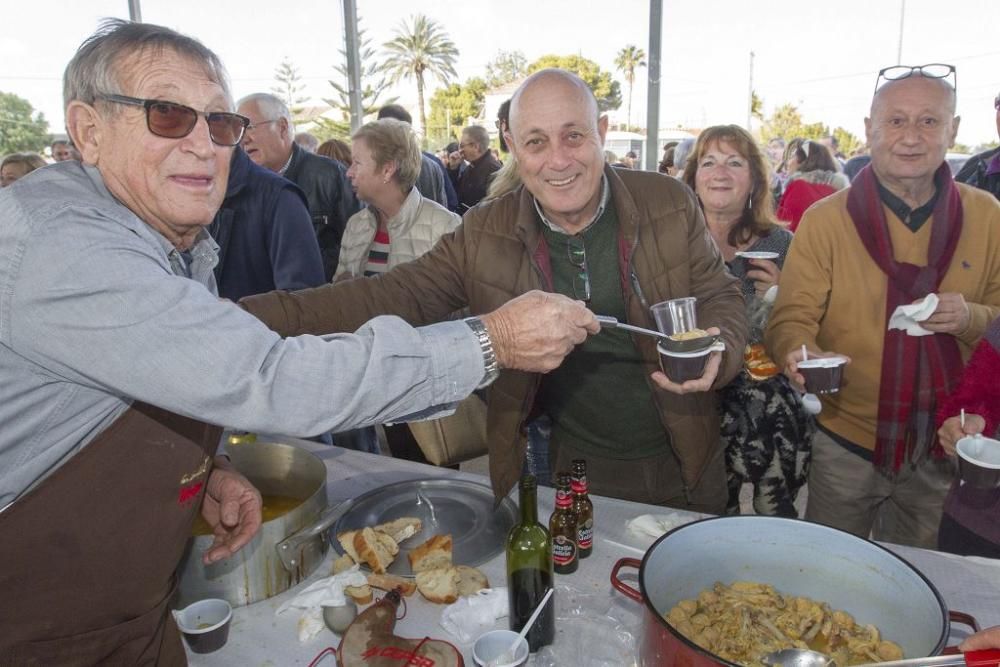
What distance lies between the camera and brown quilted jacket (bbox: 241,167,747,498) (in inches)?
88.4

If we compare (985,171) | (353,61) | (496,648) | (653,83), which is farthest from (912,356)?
(353,61)

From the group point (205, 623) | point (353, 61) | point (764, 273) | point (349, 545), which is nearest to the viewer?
point (205, 623)

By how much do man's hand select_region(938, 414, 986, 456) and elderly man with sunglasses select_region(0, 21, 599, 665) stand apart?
62.0 inches

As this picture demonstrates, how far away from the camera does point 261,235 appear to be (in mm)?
3324

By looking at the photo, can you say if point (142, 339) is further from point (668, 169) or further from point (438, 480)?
point (668, 169)

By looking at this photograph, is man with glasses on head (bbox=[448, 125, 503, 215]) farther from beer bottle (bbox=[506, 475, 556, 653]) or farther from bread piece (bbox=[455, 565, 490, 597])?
beer bottle (bbox=[506, 475, 556, 653])

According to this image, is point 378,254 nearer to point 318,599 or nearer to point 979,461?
point 318,599

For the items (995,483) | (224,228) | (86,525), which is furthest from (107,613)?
(224,228)

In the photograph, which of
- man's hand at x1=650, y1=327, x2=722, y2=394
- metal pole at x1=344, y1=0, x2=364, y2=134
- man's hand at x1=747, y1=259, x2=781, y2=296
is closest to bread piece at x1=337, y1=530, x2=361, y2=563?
man's hand at x1=650, y1=327, x2=722, y2=394

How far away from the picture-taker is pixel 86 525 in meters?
1.16

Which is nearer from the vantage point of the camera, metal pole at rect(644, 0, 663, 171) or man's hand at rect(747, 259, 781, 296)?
man's hand at rect(747, 259, 781, 296)

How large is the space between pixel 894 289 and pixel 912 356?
0.26m

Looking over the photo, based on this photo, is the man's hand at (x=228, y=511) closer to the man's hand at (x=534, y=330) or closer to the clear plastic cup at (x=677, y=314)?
the man's hand at (x=534, y=330)

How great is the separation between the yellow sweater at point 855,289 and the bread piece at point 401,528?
1565 mm
